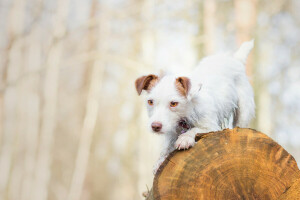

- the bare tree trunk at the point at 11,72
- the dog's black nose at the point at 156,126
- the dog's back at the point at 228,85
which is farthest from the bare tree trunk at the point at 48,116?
the dog's black nose at the point at 156,126

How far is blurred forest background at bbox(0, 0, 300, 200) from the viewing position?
9664 millimetres

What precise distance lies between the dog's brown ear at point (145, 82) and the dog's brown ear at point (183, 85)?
28 cm

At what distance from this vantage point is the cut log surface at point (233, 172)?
7.78 ft

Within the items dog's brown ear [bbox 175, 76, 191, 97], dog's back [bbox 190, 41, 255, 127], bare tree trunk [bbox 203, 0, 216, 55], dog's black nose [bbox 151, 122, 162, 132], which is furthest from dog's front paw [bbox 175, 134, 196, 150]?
bare tree trunk [bbox 203, 0, 216, 55]

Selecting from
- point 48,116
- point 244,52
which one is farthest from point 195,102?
point 48,116

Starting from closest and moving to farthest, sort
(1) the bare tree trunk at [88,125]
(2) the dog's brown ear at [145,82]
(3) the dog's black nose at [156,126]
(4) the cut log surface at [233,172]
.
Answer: (4) the cut log surface at [233,172], (3) the dog's black nose at [156,126], (2) the dog's brown ear at [145,82], (1) the bare tree trunk at [88,125]

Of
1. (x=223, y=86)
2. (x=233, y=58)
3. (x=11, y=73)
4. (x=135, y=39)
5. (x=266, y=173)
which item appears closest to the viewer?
→ (x=266, y=173)

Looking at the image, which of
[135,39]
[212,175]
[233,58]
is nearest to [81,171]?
[135,39]

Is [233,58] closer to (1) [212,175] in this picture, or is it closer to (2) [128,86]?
(1) [212,175]

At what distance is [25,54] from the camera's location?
13406 millimetres

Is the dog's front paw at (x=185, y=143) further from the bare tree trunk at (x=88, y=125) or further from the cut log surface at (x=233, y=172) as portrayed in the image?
the bare tree trunk at (x=88, y=125)

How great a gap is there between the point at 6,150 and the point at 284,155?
1112cm

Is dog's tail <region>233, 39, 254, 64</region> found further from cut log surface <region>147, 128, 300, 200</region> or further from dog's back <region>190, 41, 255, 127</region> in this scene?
cut log surface <region>147, 128, 300, 200</region>

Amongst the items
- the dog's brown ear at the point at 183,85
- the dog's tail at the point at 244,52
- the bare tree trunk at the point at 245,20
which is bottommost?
the dog's brown ear at the point at 183,85
